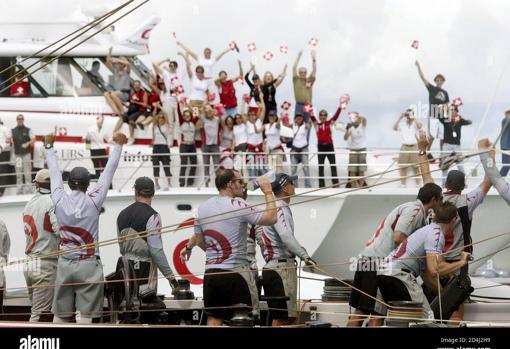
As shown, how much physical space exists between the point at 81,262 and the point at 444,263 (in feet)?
9.26

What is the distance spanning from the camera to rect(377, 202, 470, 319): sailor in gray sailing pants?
1048 cm

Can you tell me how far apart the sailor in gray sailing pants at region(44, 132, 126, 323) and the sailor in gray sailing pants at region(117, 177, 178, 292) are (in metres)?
0.36

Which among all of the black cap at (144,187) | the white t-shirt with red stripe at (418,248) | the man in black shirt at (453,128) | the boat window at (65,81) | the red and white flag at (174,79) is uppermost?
the boat window at (65,81)

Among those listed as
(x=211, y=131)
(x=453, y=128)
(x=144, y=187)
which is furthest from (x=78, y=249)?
(x=211, y=131)

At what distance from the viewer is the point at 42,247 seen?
1177 cm

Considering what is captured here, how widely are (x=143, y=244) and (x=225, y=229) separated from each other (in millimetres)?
1054

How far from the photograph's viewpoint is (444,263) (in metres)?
10.5

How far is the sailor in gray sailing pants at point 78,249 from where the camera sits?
35.9 ft

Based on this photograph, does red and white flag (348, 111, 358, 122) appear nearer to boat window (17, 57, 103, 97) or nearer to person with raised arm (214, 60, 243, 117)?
person with raised arm (214, 60, 243, 117)

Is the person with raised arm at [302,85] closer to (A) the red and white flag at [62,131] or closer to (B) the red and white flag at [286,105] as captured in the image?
(B) the red and white flag at [286,105]

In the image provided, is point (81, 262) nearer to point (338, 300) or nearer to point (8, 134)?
point (338, 300)

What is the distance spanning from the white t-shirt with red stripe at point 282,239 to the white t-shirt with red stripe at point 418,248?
0.99 m

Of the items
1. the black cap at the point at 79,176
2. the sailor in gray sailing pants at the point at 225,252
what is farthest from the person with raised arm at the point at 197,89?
the sailor in gray sailing pants at the point at 225,252
